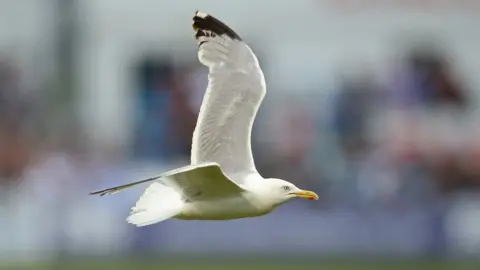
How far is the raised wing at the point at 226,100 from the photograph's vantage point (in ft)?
24.3

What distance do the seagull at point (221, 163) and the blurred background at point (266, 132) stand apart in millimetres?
4388

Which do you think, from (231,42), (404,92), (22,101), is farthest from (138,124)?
(231,42)

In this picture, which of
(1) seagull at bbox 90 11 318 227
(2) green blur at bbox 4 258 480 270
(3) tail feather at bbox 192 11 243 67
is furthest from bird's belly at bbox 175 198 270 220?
(2) green blur at bbox 4 258 480 270

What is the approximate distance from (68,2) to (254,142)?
2.72 meters

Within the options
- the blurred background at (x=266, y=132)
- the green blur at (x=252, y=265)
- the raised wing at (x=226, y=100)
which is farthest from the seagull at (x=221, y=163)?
the green blur at (x=252, y=265)

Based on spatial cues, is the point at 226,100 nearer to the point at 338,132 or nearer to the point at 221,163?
the point at 221,163

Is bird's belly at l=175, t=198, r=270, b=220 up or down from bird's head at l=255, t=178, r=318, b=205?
down

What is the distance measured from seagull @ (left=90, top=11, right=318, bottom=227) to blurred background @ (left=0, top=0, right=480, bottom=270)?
439 centimetres

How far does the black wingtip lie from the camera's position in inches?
306

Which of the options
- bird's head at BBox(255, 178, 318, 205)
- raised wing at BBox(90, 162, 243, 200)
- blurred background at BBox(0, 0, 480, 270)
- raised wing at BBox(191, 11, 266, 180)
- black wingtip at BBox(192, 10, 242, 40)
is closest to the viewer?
raised wing at BBox(90, 162, 243, 200)

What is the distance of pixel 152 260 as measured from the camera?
1250cm

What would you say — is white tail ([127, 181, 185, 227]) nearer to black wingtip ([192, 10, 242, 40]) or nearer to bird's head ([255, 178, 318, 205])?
bird's head ([255, 178, 318, 205])

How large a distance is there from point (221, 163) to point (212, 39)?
0.69 metres

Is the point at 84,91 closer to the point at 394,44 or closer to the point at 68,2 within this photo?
the point at 68,2
